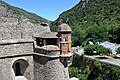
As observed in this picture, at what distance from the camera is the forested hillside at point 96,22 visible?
182 feet

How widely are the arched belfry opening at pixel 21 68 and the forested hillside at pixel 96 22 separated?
39.2m

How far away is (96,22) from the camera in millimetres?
80688

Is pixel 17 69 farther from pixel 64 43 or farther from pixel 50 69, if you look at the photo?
pixel 64 43

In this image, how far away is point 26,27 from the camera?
1357 cm

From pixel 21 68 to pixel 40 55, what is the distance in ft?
4.95

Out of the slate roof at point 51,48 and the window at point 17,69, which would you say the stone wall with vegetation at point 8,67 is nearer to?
the window at point 17,69

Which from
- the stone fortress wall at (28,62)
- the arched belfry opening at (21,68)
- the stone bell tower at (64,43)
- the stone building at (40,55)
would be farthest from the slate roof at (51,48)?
the arched belfry opening at (21,68)

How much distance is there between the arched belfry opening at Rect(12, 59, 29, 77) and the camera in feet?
45.1

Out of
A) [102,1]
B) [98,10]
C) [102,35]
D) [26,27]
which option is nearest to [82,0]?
[102,1]

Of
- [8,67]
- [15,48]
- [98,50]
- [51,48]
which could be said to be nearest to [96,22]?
[98,50]

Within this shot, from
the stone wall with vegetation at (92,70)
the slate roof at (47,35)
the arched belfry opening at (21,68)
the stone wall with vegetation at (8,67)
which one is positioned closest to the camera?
the stone wall with vegetation at (8,67)

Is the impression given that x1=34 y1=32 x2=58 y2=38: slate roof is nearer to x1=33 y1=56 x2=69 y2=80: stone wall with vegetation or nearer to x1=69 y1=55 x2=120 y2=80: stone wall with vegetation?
x1=33 y1=56 x2=69 y2=80: stone wall with vegetation

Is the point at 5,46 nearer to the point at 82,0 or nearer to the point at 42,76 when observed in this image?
the point at 42,76

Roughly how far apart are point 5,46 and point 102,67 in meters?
19.0
